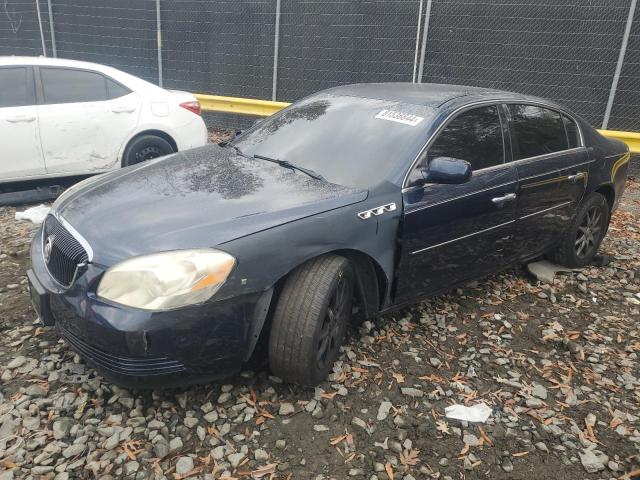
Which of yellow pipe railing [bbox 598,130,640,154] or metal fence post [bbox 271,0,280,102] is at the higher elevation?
metal fence post [bbox 271,0,280,102]

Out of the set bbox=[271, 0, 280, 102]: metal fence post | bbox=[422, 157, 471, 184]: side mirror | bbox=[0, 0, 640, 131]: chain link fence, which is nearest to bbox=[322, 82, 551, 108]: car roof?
bbox=[422, 157, 471, 184]: side mirror

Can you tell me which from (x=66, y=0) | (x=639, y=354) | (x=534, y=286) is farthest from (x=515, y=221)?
(x=66, y=0)

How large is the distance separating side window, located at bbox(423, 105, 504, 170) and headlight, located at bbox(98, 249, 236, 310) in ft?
5.22

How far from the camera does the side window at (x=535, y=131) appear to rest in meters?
3.83

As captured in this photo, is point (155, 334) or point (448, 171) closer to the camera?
point (155, 334)

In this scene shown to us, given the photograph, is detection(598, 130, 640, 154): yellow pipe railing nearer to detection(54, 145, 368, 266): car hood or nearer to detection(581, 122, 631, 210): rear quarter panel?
detection(581, 122, 631, 210): rear quarter panel

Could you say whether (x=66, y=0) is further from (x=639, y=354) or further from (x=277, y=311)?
(x=639, y=354)

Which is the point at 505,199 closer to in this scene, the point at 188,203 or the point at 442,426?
the point at 442,426

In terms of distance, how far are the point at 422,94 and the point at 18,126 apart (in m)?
4.16

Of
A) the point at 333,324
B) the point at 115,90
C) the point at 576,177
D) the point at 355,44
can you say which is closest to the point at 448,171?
the point at 333,324

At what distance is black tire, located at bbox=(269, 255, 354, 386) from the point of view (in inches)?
103

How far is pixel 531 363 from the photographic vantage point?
10.9ft

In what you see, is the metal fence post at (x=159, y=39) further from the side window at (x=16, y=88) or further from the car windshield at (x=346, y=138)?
the car windshield at (x=346, y=138)

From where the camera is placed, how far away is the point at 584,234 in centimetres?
467
